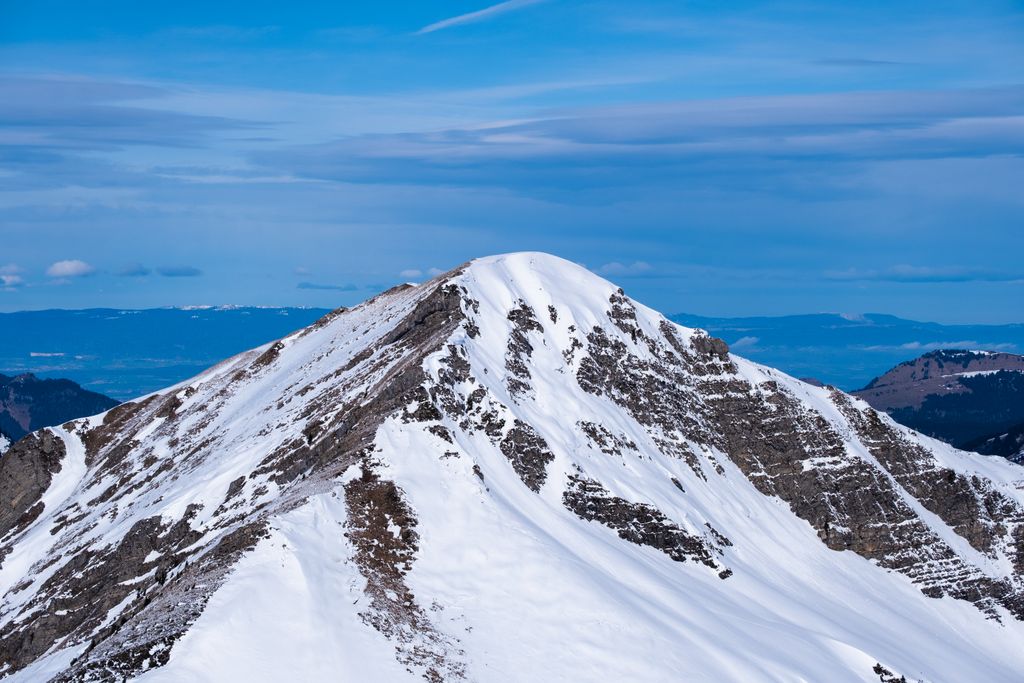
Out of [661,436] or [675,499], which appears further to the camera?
[661,436]

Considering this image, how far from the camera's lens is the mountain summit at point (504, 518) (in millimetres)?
64750

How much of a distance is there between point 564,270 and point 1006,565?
52.7m

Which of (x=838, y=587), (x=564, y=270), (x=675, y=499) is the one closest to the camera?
(x=675, y=499)

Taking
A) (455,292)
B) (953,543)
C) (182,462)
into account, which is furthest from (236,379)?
(953,543)

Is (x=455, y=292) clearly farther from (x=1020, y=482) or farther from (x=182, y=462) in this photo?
(x=1020, y=482)

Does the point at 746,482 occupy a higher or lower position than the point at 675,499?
higher

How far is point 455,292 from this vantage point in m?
107

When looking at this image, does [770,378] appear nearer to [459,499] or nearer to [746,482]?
[746,482]

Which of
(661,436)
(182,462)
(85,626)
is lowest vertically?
(85,626)

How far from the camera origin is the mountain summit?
6475cm

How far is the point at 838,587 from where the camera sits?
10188 centimetres

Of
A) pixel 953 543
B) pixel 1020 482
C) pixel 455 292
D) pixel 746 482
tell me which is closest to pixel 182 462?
pixel 455 292

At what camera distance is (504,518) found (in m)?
78.0

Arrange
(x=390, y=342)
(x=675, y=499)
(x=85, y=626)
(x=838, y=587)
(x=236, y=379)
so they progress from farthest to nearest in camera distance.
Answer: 1. (x=236, y=379)
2. (x=390, y=342)
3. (x=838, y=587)
4. (x=675, y=499)
5. (x=85, y=626)
